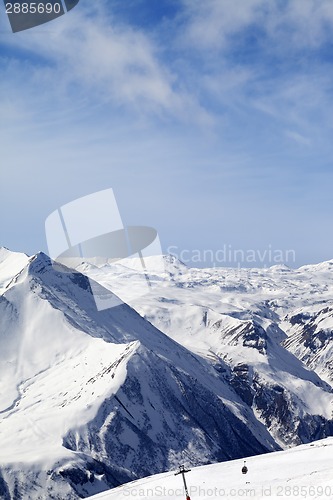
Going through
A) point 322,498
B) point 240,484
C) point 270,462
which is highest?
point 322,498

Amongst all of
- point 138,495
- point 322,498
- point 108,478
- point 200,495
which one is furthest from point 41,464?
point 322,498

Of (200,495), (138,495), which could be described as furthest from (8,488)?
(200,495)

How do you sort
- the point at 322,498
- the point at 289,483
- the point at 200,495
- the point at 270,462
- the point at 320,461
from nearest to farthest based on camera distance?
the point at 322,498, the point at 289,483, the point at 200,495, the point at 320,461, the point at 270,462

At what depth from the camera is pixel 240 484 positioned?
87562mm

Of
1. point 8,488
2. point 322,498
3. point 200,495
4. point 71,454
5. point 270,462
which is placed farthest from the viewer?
point 71,454

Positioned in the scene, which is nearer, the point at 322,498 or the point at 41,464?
the point at 322,498

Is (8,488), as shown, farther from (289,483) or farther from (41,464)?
(289,483)

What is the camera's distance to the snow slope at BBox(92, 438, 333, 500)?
73.0 m

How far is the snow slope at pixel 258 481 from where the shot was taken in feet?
240

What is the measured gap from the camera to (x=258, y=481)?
286 ft

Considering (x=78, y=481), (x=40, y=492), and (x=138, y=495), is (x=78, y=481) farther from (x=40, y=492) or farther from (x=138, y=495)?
(x=138, y=495)

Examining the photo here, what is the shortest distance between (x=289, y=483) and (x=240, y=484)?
10469mm

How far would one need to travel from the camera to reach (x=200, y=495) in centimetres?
8631

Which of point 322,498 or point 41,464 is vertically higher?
point 322,498
